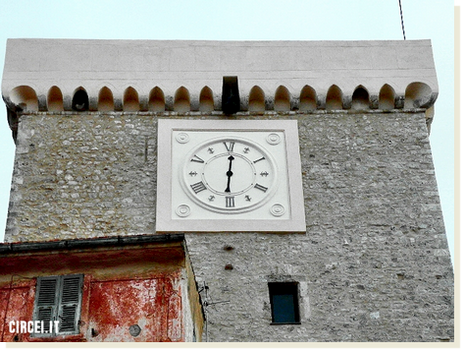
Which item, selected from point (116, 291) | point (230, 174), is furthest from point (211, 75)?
point (116, 291)

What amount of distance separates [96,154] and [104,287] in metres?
5.09

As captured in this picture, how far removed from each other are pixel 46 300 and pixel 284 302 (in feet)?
14.4

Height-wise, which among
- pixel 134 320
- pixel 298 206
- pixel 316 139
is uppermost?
pixel 316 139

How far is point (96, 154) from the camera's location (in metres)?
17.5

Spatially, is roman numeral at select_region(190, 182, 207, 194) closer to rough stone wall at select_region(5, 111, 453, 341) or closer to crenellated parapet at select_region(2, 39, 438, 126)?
rough stone wall at select_region(5, 111, 453, 341)

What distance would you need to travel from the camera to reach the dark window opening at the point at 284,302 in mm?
16062

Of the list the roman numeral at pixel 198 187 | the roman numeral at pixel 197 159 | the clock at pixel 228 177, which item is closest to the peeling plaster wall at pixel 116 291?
the clock at pixel 228 177

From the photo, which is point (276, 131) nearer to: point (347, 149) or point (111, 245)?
point (347, 149)

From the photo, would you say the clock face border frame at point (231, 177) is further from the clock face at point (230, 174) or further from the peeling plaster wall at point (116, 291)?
the peeling plaster wall at point (116, 291)

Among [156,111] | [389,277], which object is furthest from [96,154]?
[389,277]

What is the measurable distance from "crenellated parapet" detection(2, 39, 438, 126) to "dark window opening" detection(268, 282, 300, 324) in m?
3.05

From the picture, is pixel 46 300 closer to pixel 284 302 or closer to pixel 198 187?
pixel 284 302

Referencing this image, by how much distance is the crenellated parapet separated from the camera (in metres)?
18.2

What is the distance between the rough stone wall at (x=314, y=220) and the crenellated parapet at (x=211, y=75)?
10.6 inches
